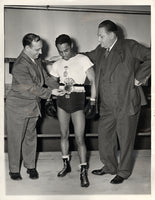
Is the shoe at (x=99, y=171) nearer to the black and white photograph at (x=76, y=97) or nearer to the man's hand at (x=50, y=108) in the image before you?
the black and white photograph at (x=76, y=97)

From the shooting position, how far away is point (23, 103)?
146cm

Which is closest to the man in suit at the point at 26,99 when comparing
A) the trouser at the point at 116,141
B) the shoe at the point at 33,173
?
the shoe at the point at 33,173

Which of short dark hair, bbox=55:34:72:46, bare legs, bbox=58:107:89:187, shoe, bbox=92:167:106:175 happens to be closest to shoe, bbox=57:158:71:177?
bare legs, bbox=58:107:89:187

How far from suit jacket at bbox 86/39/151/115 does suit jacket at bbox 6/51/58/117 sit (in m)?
0.21

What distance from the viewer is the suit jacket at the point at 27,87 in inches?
56.9

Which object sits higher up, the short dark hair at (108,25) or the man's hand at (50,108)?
the short dark hair at (108,25)

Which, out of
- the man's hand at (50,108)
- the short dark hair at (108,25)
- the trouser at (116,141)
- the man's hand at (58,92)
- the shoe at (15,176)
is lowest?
the shoe at (15,176)

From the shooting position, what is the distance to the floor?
1422mm

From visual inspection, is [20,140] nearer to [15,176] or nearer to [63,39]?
[15,176]

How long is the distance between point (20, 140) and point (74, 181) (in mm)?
274

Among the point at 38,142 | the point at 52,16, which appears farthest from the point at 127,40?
the point at 38,142

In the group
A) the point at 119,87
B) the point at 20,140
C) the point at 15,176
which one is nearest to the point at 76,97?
the point at 119,87

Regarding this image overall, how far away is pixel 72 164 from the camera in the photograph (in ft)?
4.93

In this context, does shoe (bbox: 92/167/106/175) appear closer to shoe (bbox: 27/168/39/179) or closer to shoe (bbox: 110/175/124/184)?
shoe (bbox: 110/175/124/184)
